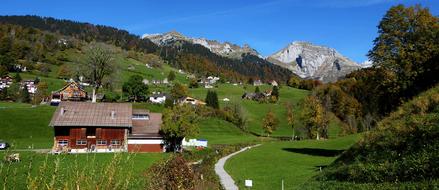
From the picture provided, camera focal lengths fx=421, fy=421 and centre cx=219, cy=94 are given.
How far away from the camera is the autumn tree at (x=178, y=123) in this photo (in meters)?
64.2

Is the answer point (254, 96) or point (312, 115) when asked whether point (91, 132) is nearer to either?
point (312, 115)

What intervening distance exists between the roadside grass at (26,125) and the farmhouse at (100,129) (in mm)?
10218

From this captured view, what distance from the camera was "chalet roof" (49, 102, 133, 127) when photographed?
67.1 meters

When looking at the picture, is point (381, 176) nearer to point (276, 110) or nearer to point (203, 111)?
point (203, 111)

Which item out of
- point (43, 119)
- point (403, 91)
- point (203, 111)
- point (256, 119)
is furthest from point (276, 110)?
point (403, 91)

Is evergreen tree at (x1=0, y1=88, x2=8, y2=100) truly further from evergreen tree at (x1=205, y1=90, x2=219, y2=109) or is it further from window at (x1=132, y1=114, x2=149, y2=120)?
window at (x1=132, y1=114, x2=149, y2=120)

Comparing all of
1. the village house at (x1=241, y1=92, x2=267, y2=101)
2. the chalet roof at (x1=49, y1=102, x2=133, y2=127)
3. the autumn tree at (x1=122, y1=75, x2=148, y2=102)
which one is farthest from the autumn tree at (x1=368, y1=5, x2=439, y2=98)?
the village house at (x1=241, y1=92, x2=267, y2=101)


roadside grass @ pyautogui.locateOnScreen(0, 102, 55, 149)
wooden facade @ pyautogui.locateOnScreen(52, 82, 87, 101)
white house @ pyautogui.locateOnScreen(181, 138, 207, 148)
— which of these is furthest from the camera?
wooden facade @ pyautogui.locateOnScreen(52, 82, 87, 101)

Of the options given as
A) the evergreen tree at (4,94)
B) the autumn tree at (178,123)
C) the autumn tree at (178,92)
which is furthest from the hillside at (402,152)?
the autumn tree at (178,92)

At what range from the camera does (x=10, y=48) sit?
18438cm

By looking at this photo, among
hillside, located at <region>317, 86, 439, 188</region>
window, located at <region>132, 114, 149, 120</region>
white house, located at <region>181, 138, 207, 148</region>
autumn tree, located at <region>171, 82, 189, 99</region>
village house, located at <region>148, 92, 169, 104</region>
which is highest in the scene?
autumn tree, located at <region>171, 82, 189, 99</region>

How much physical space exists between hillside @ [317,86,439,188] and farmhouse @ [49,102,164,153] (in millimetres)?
46144

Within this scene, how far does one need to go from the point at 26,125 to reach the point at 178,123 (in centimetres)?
3970

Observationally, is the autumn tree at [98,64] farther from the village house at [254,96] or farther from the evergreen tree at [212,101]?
the village house at [254,96]
